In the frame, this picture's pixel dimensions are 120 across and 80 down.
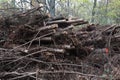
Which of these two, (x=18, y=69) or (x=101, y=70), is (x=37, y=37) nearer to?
(x=18, y=69)

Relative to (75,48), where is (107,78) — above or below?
below

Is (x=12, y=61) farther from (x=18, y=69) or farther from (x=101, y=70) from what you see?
(x=101, y=70)

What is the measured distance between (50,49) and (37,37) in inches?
22.1

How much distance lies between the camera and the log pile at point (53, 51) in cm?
416

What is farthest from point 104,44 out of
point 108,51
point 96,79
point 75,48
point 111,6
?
point 111,6

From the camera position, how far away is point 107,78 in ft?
13.1

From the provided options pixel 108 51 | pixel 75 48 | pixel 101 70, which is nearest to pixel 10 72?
pixel 75 48

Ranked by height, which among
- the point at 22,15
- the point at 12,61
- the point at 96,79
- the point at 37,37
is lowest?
the point at 96,79

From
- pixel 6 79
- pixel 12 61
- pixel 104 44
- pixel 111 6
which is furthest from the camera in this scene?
pixel 111 6

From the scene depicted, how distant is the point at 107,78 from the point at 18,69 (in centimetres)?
185

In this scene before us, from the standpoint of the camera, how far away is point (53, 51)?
457 centimetres

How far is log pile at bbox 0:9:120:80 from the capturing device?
4164mm

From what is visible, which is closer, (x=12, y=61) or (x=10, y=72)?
(x=10, y=72)

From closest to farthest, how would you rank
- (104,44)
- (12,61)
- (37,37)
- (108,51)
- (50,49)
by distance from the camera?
(12,61), (50,49), (37,37), (108,51), (104,44)
